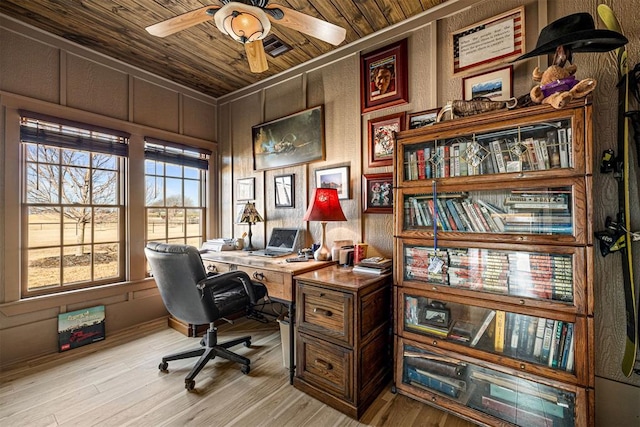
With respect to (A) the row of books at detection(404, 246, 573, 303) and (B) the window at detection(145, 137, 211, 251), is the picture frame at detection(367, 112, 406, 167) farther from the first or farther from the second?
(B) the window at detection(145, 137, 211, 251)

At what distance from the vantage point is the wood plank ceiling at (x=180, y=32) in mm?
2088

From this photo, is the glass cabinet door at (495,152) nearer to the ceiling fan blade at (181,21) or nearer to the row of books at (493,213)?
the row of books at (493,213)

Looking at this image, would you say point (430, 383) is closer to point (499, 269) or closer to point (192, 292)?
point (499, 269)

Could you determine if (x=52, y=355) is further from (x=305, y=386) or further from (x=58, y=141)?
(x=305, y=386)

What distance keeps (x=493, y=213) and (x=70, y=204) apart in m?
3.64

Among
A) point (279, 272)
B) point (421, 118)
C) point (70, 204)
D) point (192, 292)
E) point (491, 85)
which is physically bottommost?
point (192, 292)

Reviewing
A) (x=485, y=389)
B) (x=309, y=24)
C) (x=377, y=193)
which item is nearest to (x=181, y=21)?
(x=309, y=24)

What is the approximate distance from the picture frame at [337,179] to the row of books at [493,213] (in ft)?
2.48

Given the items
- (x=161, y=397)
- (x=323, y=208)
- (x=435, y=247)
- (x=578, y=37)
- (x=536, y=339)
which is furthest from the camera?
(x=323, y=208)

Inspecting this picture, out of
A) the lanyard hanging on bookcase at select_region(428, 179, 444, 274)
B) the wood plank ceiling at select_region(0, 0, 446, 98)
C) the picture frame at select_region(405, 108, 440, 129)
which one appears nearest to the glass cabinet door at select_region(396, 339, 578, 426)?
the lanyard hanging on bookcase at select_region(428, 179, 444, 274)

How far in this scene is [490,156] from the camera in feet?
5.56

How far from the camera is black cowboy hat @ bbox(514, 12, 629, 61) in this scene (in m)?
1.32

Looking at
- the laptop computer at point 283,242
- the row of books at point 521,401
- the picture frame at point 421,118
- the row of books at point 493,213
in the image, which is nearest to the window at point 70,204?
the laptop computer at point 283,242

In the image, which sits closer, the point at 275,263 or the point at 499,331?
the point at 499,331
